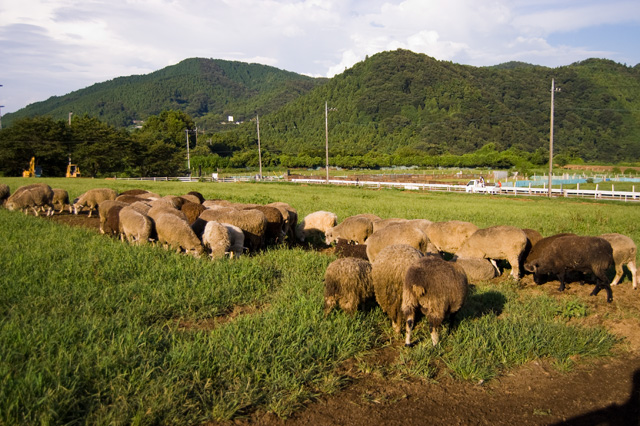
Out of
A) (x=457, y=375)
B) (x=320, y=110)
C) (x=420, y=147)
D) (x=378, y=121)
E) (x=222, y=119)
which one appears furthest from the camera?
(x=222, y=119)

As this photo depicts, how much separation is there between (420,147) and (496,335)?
93.1 metres

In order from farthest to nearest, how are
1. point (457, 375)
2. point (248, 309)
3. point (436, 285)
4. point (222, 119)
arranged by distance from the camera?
1. point (222, 119)
2. point (248, 309)
3. point (436, 285)
4. point (457, 375)

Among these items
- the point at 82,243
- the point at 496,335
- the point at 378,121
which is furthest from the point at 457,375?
the point at 378,121

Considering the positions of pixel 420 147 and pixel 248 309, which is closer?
pixel 248 309

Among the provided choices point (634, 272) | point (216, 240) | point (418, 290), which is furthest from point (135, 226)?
point (634, 272)

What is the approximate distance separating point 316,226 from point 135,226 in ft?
17.3

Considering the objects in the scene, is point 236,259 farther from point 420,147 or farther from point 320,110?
point 320,110

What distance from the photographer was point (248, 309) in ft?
21.7

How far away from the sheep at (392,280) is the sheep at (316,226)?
7132 millimetres

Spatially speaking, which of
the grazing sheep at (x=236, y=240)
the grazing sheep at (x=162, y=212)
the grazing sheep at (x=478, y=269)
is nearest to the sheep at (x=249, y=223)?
the grazing sheep at (x=162, y=212)

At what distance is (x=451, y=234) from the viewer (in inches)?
399

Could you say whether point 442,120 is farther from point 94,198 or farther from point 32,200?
point 32,200

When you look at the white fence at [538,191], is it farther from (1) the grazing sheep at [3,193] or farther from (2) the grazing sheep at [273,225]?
(1) the grazing sheep at [3,193]

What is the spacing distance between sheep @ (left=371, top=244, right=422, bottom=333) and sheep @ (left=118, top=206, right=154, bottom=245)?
6559 millimetres
